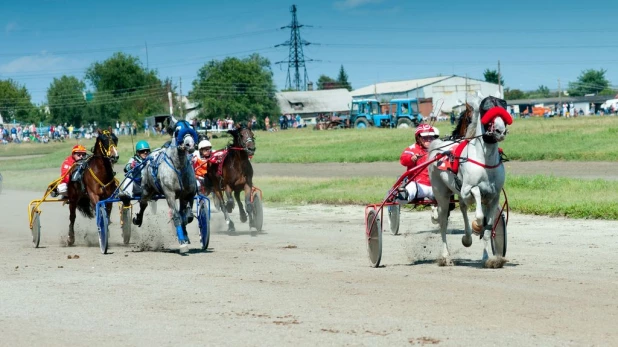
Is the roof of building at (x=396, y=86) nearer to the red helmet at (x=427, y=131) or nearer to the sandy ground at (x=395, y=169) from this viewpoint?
the sandy ground at (x=395, y=169)

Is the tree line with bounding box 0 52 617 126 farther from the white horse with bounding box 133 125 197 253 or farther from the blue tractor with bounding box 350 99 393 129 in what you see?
the white horse with bounding box 133 125 197 253

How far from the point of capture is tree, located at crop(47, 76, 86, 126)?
124 meters

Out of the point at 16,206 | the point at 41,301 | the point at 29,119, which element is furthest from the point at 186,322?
the point at 29,119

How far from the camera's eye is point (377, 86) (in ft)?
433

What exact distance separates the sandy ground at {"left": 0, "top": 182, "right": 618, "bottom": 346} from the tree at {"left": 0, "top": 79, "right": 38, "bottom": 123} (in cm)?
12141

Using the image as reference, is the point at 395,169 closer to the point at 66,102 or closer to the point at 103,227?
the point at 103,227

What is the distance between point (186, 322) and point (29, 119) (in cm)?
13014

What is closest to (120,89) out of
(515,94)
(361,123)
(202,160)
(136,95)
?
(136,95)

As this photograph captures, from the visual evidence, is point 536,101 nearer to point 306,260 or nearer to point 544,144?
point 544,144

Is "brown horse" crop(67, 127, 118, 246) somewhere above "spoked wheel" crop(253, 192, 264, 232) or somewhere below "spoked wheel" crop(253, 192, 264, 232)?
above

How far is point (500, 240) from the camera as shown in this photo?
12320 millimetres

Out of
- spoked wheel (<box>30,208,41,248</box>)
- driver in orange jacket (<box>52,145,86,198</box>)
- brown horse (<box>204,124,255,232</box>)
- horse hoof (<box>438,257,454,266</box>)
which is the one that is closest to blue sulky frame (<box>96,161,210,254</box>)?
driver in orange jacket (<box>52,145,86,198</box>)

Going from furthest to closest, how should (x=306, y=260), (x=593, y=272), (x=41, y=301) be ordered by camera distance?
1. (x=306, y=260)
2. (x=593, y=272)
3. (x=41, y=301)

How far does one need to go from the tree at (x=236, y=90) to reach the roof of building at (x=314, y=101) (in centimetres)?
2284
